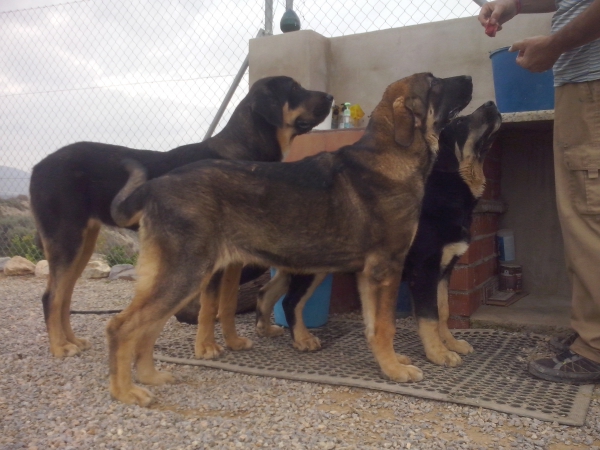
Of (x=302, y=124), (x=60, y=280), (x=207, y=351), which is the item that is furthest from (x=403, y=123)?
(x=60, y=280)

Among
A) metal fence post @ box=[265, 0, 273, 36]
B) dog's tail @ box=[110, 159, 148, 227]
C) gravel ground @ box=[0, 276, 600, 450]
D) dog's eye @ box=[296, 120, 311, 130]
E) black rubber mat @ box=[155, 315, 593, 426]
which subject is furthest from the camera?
metal fence post @ box=[265, 0, 273, 36]

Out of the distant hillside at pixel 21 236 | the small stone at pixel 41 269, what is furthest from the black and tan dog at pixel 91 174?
the small stone at pixel 41 269

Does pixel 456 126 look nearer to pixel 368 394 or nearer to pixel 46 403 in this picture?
pixel 368 394

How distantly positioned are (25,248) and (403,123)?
8.53m

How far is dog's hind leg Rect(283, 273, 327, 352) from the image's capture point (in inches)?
155

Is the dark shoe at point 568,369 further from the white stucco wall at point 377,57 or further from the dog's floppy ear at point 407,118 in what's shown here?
the white stucco wall at point 377,57

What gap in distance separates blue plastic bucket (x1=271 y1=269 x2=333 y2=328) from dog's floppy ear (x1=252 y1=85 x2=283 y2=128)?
1.31 metres

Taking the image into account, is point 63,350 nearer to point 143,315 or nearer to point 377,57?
point 143,315

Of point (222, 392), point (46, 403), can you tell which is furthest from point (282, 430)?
point (46, 403)

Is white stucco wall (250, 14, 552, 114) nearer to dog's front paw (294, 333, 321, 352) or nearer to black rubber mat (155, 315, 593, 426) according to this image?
black rubber mat (155, 315, 593, 426)

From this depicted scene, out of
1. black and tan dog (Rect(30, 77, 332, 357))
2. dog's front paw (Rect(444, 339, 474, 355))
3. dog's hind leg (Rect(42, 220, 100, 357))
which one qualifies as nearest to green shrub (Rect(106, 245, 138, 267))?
black and tan dog (Rect(30, 77, 332, 357))

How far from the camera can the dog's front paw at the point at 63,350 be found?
3.81m

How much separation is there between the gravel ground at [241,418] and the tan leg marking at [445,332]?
902 millimetres

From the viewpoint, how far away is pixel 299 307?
399 cm
